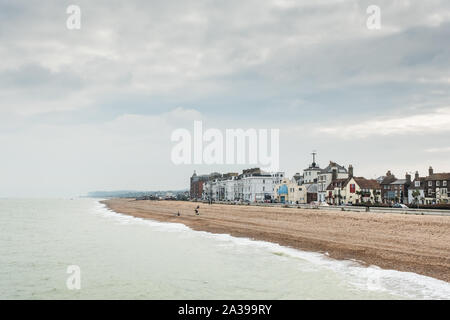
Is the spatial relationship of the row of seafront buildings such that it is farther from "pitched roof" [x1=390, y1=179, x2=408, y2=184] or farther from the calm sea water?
the calm sea water

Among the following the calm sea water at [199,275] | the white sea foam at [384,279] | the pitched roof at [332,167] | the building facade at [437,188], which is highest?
the pitched roof at [332,167]

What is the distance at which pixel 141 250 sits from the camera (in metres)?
28.6

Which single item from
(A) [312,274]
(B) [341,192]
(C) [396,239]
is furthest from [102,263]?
(B) [341,192]

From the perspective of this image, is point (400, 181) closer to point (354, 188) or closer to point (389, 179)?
point (389, 179)

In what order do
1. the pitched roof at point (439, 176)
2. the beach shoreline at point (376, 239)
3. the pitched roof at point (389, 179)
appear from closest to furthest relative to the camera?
the beach shoreline at point (376, 239)
the pitched roof at point (439, 176)
the pitched roof at point (389, 179)

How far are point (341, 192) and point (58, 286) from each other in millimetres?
90718

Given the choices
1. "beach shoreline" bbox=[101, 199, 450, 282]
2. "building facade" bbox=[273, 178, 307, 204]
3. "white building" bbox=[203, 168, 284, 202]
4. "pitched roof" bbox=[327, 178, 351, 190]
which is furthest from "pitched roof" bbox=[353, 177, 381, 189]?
"beach shoreline" bbox=[101, 199, 450, 282]

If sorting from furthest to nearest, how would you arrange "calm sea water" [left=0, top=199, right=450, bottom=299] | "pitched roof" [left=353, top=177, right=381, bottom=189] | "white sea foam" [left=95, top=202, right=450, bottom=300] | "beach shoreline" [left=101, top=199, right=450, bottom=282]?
"pitched roof" [left=353, top=177, right=381, bottom=189]
"beach shoreline" [left=101, top=199, right=450, bottom=282]
"calm sea water" [left=0, top=199, right=450, bottom=299]
"white sea foam" [left=95, top=202, right=450, bottom=300]

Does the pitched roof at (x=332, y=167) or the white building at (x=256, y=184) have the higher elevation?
the pitched roof at (x=332, y=167)

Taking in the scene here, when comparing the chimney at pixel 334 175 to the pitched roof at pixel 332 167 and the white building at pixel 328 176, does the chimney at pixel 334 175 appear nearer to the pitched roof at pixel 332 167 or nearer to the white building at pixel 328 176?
the white building at pixel 328 176

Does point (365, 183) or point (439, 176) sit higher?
point (439, 176)

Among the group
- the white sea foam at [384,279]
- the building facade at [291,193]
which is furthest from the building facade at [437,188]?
the white sea foam at [384,279]

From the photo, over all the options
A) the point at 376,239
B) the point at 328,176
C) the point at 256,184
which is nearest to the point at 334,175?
the point at 328,176
